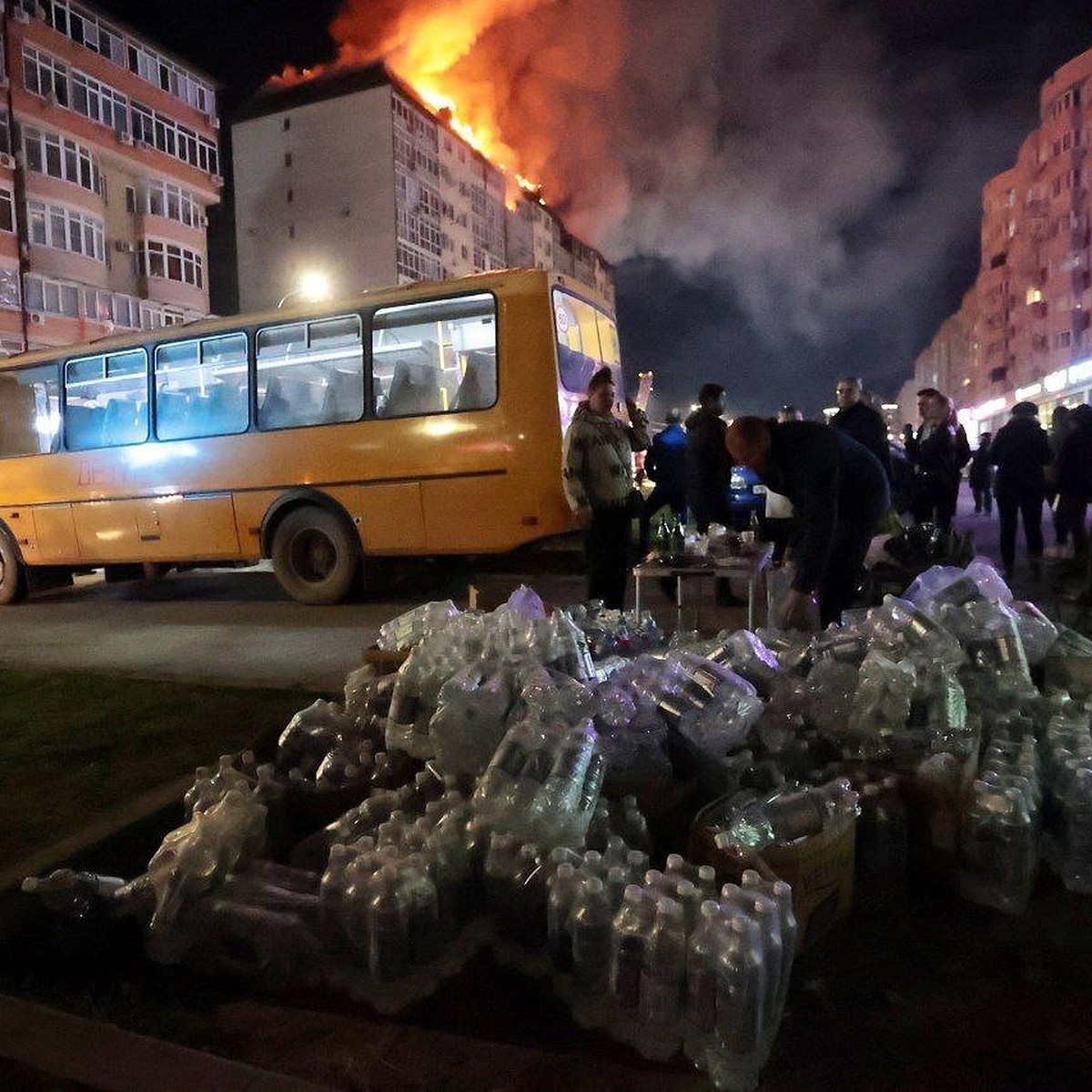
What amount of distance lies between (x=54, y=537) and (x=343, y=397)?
4519 millimetres

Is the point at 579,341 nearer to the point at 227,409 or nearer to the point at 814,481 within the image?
the point at 227,409

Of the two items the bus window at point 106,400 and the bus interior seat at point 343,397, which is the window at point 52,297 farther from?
the bus interior seat at point 343,397

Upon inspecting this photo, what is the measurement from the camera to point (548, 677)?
343 cm

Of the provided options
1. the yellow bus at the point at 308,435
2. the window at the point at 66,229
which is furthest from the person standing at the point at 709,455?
the window at the point at 66,229

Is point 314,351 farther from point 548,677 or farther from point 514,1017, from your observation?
point 514,1017

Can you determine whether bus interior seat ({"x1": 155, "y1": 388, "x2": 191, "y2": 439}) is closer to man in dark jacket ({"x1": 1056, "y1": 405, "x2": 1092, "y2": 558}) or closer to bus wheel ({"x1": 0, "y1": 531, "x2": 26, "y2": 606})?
bus wheel ({"x1": 0, "y1": 531, "x2": 26, "y2": 606})

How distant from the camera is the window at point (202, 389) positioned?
9.90 metres

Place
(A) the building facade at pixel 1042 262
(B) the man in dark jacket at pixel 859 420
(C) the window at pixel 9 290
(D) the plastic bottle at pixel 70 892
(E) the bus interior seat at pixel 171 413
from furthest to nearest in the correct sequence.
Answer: (A) the building facade at pixel 1042 262, (C) the window at pixel 9 290, (E) the bus interior seat at pixel 171 413, (B) the man in dark jacket at pixel 859 420, (D) the plastic bottle at pixel 70 892

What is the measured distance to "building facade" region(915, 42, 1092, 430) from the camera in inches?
2399

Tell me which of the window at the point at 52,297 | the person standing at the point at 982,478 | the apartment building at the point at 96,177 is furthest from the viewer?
the window at the point at 52,297

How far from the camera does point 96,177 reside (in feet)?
119

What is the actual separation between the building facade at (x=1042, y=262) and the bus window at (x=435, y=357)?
144 feet

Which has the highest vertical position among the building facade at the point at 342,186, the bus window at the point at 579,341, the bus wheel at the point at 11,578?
the building facade at the point at 342,186

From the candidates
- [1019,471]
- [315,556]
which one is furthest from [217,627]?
[1019,471]
